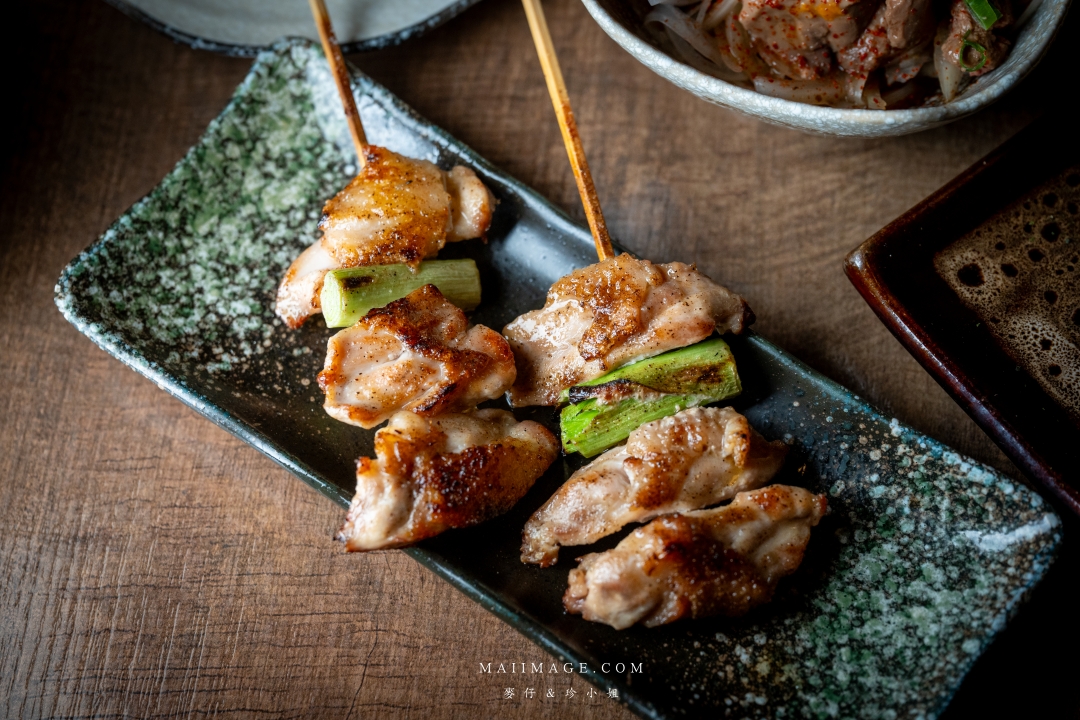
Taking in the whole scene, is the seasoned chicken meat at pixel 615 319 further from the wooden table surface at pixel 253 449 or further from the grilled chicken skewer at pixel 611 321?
the wooden table surface at pixel 253 449

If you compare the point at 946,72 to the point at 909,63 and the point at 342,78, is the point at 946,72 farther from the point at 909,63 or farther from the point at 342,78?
the point at 342,78

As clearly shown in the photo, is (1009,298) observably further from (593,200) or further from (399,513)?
(399,513)

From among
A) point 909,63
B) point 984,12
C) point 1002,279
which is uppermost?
point 984,12

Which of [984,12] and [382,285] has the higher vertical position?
[984,12]

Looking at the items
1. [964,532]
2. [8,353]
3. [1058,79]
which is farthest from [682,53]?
[8,353]

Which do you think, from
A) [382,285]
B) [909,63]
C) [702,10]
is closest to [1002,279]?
[909,63]
